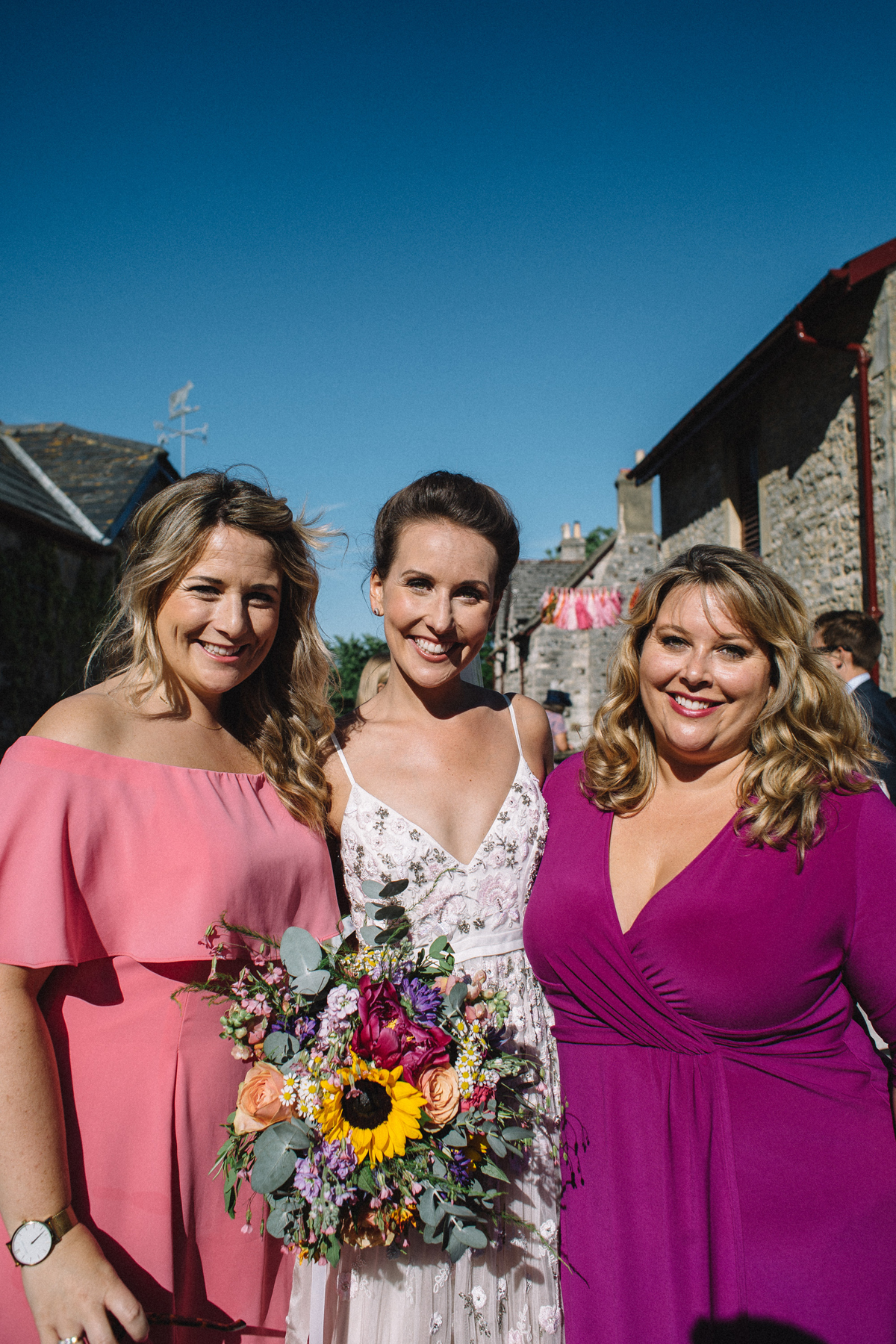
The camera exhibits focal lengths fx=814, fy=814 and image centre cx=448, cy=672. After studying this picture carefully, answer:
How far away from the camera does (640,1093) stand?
6.38ft

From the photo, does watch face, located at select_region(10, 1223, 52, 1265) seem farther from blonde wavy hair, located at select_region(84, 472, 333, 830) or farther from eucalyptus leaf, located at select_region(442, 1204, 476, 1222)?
blonde wavy hair, located at select_region(84, 472, 333, 830)

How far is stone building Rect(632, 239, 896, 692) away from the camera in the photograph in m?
7.71

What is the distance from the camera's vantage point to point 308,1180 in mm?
A: 1482

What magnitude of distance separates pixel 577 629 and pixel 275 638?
A: 60.7 feet

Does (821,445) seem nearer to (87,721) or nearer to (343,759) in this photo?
(343,759)

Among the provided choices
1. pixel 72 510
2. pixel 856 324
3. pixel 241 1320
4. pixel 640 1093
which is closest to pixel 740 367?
pixel 856 324

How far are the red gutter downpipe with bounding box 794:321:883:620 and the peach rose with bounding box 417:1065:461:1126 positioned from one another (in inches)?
297

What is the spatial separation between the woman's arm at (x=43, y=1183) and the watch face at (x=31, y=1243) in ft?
0.04

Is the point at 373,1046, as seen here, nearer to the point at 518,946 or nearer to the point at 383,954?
the point at 383,954

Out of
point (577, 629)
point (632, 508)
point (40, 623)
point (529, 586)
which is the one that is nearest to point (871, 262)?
point (40, 623)

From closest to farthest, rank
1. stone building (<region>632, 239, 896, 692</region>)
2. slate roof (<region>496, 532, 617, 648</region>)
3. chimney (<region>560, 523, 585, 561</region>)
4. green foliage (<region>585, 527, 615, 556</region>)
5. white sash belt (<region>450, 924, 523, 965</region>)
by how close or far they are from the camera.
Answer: white sash belt (<region>450, 924, 523, 965</region>), stone building (<region>632, 239, 896, 692</region>), slate roof (<region>496, 532, 617, 648</region>), chimney (<region>560, 523, 585, 561</region>), green foliage (<region>585, 527, 615, 556</region>)

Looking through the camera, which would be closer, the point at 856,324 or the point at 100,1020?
the point at 100,1020

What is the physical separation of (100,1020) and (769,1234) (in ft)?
5.06

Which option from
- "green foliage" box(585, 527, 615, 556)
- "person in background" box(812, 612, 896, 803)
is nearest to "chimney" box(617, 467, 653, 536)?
"person in background" box(812, 612, 896, 803)
